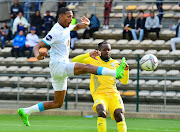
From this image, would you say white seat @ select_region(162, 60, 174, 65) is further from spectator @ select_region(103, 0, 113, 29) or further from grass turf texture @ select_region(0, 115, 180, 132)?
spectator @ select_region(103, 0, 113, 29)

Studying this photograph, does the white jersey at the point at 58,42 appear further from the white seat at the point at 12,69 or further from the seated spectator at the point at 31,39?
the seated spectator at the point at 31,39

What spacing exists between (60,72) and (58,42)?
601mm

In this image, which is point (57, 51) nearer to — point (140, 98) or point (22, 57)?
point (140, 98)

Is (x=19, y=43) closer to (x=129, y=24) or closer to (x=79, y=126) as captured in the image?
(x=129, y=24)

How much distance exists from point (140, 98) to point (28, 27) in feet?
31.5

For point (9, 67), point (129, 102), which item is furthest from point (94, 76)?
point (9, 67)

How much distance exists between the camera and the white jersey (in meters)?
9.16

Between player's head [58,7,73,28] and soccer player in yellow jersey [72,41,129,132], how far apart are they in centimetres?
79

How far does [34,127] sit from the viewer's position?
40.2 ft

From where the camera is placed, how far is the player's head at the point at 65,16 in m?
9.21

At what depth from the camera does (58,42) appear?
9203mm

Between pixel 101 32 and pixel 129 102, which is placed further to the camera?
pixel 101 32

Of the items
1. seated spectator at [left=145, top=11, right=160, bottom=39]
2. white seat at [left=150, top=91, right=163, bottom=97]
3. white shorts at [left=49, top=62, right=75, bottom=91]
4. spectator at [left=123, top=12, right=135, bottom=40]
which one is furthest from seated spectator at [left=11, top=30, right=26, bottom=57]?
white shorts at [left=49, top=62, right=75, bottom=91]

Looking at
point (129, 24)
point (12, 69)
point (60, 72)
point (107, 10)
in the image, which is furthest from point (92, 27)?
point (60, 72)
